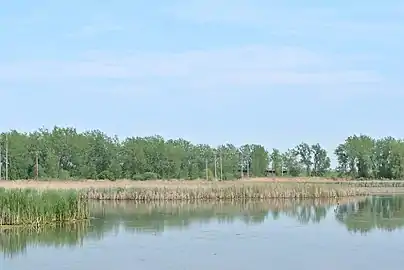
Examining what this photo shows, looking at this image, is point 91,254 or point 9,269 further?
point 91,254

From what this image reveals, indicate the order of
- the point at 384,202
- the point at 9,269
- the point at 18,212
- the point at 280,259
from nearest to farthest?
the point at 9,269
the point at 280,259
the point at 18,212
the point at 384,202

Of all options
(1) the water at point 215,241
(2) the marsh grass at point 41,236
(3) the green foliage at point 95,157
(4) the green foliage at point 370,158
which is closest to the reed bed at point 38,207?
(2) the marsh grass at point 41,236

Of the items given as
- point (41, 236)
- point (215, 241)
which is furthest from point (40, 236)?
point (215, 241)

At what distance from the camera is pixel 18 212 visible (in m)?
18.6

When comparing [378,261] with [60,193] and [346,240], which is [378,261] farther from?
[60,193]

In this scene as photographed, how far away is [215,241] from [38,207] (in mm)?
5418

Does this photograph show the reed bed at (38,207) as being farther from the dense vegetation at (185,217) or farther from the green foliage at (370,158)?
the green foliage at (370,158)

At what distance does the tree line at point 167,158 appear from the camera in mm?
49125

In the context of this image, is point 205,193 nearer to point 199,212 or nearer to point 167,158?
point 199,212

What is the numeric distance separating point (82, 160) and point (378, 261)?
38994mm

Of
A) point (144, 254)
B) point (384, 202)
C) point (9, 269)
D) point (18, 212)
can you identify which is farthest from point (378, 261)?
point (384, 202)

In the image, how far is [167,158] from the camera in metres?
52.7

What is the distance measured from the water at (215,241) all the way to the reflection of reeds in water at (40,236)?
2 centimetres

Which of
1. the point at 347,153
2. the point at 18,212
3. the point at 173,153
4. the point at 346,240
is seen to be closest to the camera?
the point at 346,240
